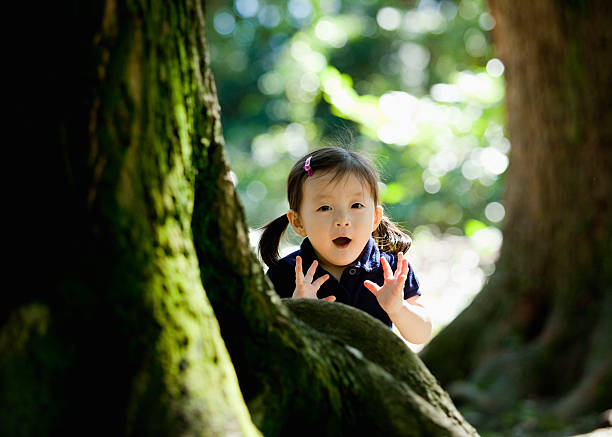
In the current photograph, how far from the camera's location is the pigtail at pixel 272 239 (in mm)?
3389

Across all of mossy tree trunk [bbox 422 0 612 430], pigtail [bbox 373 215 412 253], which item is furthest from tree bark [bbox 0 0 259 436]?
mossy tree trunk [bbox 422 0 612 430]

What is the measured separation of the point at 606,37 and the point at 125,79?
4582 millimetres

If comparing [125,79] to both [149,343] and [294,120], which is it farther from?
[294,120]

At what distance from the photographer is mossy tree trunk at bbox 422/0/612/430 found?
540 cm

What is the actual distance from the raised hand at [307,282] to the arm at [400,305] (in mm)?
178

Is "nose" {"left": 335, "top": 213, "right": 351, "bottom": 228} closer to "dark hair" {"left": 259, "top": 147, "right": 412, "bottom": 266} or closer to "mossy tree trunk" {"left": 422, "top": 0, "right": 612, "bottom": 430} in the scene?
"dark hair" {"left": 259, "top": 147, "right": 412, "bottom": 266}

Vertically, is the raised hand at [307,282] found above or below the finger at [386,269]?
below

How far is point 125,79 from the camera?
162 cm

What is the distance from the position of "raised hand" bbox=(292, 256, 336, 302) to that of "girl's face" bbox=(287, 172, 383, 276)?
140mm

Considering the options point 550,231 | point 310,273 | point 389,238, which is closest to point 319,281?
point 310,273

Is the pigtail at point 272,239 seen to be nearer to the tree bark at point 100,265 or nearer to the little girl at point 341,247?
the little girl at point 341,247

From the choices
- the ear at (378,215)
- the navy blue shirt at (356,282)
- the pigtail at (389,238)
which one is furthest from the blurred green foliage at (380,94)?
the navy blue shirt at (356,282)

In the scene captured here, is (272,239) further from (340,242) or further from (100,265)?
(100,265)

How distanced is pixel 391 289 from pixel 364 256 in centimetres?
29
